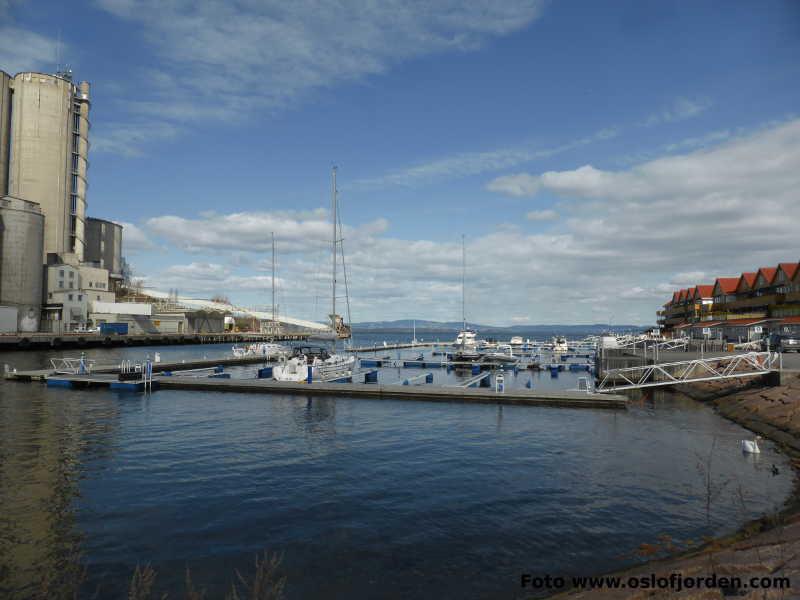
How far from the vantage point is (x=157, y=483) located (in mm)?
16156

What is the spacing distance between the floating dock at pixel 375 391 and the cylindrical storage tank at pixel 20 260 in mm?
64548

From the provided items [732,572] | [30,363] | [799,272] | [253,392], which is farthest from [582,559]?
[799,272]

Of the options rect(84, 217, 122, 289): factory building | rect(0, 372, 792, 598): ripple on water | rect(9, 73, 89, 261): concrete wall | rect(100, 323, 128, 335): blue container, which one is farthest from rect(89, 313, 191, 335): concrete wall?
rect(0, 372, 792, 598): ripple on water

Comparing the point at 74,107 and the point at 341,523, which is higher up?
Answer: the point at 74,107

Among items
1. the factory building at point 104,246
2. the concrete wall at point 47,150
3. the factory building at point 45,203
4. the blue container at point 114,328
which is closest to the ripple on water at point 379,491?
the blue container at point 114,328

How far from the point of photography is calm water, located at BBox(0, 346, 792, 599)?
1092cm

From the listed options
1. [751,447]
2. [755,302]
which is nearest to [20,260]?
[751,447]

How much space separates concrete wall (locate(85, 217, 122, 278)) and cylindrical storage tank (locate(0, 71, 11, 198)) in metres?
→ 21.3

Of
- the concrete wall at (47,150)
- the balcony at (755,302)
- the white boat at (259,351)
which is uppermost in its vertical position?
the concrete wall at (47,150)

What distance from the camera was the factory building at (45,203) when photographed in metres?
89.9

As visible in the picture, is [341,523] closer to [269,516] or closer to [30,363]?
[269,516]

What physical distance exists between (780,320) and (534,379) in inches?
1548

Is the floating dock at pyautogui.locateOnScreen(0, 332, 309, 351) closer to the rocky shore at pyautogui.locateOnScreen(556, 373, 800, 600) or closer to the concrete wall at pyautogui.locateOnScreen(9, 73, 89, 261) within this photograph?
the concrete wall at pyautogui.locateOnScreen(9, 73, 89, 261)

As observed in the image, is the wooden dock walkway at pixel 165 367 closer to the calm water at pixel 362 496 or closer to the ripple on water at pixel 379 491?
the calm water at pixel 362 496
